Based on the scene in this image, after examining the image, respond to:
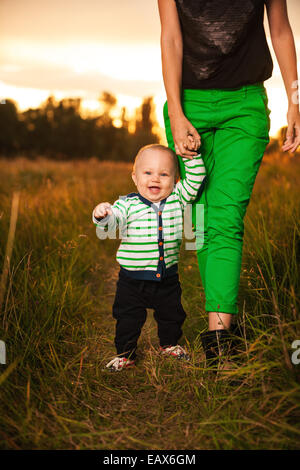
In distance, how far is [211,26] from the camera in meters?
1.74

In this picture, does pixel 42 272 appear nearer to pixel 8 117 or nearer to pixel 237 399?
pixel 237 399

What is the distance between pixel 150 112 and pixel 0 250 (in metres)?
29.5

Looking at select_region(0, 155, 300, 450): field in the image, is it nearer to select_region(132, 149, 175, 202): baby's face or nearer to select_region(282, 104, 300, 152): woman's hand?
select_region(282, 104, 300, 152): woman's hand

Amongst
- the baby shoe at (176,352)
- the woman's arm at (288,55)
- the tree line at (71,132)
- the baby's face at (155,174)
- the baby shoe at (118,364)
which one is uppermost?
the tree line at (71,132)

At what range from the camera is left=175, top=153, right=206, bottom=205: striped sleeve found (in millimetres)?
1832

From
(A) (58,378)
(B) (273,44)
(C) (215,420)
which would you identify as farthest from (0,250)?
(B) (273,44)

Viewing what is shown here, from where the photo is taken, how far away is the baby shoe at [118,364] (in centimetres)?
192

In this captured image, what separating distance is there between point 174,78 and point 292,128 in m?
0.59

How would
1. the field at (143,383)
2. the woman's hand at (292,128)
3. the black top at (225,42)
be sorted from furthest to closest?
the woman's hand at (292,128), the black top at (225,42), the field at (143,383)

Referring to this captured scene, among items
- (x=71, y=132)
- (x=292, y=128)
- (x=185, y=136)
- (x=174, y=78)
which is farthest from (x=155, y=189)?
(x=71, y=132)

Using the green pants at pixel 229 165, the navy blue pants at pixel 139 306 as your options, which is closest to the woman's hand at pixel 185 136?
the green pants at pixel 229 165

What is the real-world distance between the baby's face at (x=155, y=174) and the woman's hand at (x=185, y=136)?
4.5 inches

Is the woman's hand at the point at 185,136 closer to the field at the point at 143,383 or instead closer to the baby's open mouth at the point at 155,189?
the baby's open mouth at the point at 155,189

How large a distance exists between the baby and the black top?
379 millimetres
